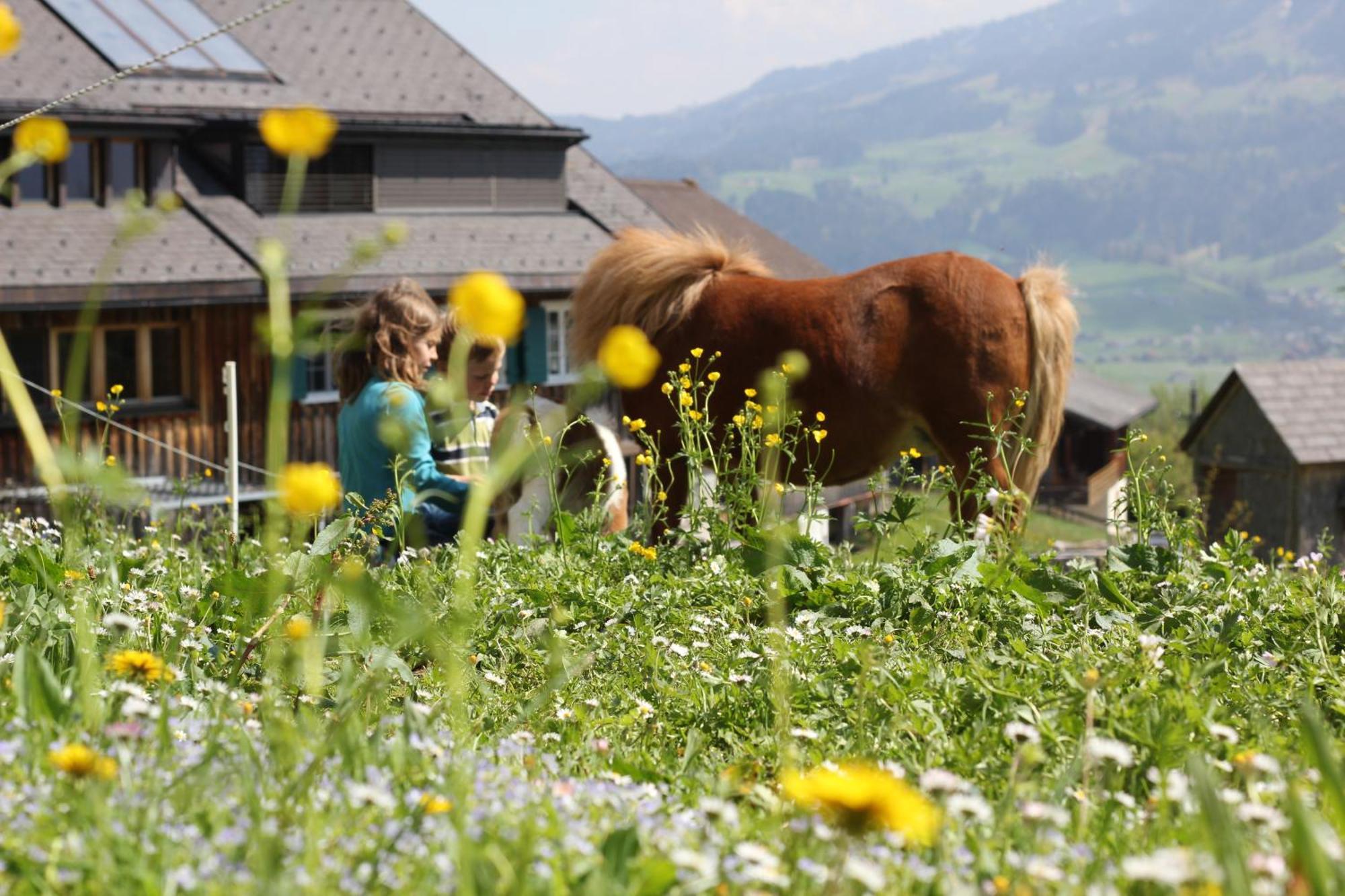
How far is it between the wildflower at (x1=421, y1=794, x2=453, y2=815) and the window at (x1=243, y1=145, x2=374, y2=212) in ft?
67.5

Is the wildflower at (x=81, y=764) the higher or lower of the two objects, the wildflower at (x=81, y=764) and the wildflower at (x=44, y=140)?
the lower

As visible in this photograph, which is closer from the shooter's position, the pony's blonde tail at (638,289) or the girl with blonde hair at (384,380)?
the girl with blonde hair at (384,380)

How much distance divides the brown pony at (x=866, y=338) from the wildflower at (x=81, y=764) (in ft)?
13.1

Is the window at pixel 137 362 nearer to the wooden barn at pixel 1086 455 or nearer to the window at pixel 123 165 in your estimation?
the window at pixel 123 165

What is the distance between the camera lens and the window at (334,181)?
21562 millimetres

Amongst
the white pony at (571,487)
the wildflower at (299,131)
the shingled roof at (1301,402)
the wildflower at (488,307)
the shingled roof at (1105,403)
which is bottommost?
the shingled roof at (1105,403)

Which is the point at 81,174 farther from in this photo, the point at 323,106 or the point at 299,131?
the point at 299,131

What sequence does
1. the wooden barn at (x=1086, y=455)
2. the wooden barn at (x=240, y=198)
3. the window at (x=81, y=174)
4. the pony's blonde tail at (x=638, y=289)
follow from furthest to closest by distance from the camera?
the wooden barn at (x=1086, y=455) < the window at (x=81, y=174) < the wooden barn at (x=240, y=198) < the pony's blonde tail at (x=638, y=289)

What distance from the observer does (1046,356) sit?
5695 millimetres

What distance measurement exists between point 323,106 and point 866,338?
17834 mm

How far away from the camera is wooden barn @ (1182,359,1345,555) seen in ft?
102

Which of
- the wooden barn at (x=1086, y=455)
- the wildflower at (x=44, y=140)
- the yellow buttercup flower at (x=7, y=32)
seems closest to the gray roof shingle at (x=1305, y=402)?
the wooden barn at (x=1086, y=455)

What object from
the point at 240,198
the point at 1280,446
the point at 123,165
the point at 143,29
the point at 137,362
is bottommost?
the point at 1280,446

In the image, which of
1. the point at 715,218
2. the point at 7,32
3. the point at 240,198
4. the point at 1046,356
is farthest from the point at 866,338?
the point at 715,218
